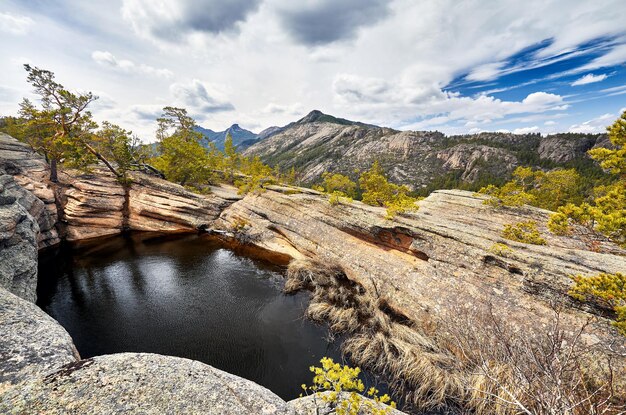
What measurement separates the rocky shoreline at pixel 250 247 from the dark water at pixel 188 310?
12.7 ft

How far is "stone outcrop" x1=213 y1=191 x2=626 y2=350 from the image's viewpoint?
14.9 metres

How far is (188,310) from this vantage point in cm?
1817

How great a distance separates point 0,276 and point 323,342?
19433 mm

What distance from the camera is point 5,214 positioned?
17094 mm

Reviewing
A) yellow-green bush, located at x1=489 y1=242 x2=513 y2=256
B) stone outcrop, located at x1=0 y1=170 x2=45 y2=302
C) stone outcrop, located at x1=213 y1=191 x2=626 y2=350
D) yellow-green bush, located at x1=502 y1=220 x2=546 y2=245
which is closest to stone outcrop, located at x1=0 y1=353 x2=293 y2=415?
stone outcrop, located at x1=0 y1=170 x2=45 y2=302

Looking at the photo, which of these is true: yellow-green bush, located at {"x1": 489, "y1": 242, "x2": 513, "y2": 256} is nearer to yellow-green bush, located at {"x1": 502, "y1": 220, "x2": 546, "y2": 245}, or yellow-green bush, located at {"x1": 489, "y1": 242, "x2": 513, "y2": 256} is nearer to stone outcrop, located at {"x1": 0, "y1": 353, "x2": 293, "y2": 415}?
yellow-green bush, located at {"x1": 502, "y1": 220, "x2": 546, "y2": 245}

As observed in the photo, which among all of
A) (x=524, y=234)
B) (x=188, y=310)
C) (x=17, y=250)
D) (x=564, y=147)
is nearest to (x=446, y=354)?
(x=524, y=234)

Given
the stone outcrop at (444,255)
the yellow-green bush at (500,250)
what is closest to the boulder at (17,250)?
the stone outcrop at (444,255)

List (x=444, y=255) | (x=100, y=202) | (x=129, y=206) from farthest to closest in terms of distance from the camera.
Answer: (x=129, y=206) → (x=100, y=202) → (x=444, y=255)

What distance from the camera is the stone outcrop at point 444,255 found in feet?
48.7

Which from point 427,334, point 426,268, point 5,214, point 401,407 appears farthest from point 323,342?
point 5,214

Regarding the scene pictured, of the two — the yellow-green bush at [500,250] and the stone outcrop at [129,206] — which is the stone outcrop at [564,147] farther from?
the stone outcrop at [129,206]

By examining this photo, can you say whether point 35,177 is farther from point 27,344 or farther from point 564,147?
point 564,147

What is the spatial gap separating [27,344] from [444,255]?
21.9m
